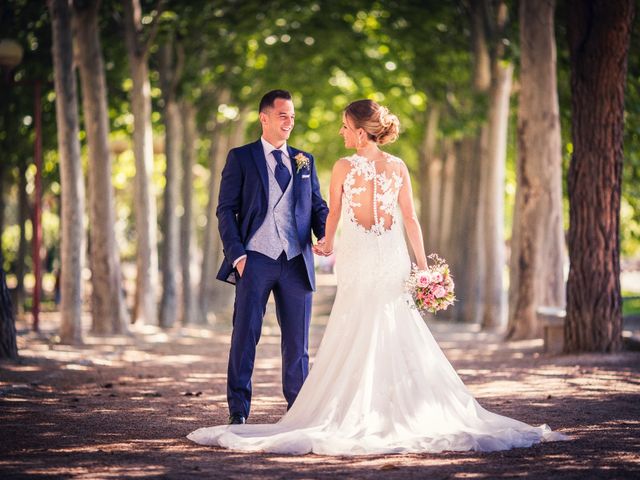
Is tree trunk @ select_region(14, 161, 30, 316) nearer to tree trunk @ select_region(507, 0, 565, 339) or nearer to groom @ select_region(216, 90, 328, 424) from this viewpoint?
tree trunk @ select_region(507, 0, 565, 339)

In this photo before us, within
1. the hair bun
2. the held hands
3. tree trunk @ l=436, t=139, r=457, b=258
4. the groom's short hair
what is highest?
tree trunk @ l=436, t=139, r=457, b=258

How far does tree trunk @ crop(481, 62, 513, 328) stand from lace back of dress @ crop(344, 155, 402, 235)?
49.6 feet

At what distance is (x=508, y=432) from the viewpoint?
8156 mm

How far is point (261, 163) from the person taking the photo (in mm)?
8992

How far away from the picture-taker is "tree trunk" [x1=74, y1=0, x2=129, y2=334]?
19.7m

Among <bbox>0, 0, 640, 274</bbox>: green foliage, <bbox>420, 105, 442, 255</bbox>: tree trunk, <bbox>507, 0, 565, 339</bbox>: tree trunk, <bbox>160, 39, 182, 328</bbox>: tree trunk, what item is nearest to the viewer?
<bbox>507, 0, 565, 339</bbox>: tree trunk

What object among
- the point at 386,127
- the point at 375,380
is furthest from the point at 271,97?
the point at 375,380

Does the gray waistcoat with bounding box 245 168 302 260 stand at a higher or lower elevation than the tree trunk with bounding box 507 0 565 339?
lower

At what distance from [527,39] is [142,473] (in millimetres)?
13659

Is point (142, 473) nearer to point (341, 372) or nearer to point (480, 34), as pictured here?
point (341, 372)

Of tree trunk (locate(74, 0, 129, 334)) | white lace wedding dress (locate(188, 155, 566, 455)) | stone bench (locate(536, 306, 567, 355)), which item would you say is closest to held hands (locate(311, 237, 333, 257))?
white lace wedding dress (locate(188, 155, 566, 455))

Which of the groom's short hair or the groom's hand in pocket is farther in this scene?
the groom's short hair

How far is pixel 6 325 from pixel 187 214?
1476cm

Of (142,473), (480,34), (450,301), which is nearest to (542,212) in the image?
(480,34)
